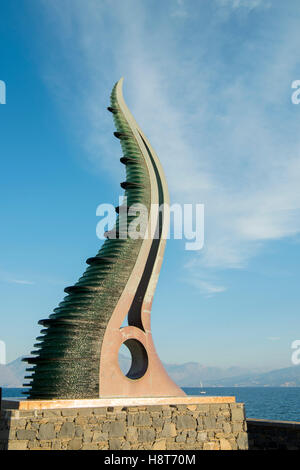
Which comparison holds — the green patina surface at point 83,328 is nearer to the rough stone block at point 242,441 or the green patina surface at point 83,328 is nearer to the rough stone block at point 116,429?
the rough stone block at point 116,429

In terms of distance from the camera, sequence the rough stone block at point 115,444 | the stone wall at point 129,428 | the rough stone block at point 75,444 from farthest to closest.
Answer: the rough stone block at point 115,444, the rough stone block at point 75,444, the stone wall at point 129,428

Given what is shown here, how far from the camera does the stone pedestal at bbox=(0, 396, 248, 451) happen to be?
30.5 feet

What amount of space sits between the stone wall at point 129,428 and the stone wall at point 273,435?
1.19 meters

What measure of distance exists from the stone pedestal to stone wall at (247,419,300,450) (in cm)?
120

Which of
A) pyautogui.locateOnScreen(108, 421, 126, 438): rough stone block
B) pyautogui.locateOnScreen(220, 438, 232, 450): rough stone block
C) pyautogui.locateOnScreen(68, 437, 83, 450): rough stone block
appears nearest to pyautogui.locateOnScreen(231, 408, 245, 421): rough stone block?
pyautogui.locateOnScreen(220, 438, 232, 450): rough stone block

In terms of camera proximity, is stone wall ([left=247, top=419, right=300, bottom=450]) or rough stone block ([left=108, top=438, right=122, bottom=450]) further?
stone wall ([left=247, top=419, right=300, bottom=450])

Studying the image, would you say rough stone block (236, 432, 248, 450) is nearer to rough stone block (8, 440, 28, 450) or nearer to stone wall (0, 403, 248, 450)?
stone wall (0, 403, 248, 450)

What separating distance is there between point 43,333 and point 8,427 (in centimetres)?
294

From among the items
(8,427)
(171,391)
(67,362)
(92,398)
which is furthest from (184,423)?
(8,427)

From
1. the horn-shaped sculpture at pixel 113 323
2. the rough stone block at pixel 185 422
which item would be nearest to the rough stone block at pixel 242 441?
the rough stone block at pixel 185 422

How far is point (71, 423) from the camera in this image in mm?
9578

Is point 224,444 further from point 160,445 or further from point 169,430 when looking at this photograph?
point 160,445

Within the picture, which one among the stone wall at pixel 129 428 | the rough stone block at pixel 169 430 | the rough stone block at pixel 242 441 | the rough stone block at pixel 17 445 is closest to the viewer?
the rough stone block at pixel 17 445

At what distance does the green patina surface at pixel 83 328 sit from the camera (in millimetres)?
10828
